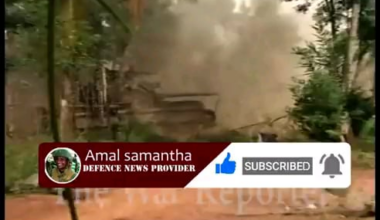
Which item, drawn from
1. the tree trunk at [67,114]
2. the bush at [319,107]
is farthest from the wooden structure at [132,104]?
the bush at [319,107]

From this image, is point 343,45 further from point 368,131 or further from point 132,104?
point 132,104

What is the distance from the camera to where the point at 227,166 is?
0.65 meters

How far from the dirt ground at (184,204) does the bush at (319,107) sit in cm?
9

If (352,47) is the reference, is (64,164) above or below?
below

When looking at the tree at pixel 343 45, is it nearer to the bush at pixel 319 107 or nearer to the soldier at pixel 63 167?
the bush at pixel 319 107

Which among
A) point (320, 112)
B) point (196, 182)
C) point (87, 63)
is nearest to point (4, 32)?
point (87, 63)

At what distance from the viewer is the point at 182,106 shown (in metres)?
0.66

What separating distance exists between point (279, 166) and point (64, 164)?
31cm

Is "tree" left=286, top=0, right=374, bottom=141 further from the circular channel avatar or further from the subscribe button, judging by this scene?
the circular channel avatar

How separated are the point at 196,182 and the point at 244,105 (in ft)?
0.43

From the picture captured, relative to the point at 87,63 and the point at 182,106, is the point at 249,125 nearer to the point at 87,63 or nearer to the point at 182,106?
the point at 182,106

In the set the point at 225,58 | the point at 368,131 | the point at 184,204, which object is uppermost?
the point at 225,58

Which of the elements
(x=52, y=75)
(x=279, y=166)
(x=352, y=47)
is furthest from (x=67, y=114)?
(x=352, y=47)

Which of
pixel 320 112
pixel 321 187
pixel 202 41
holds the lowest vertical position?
pixel 321 187
